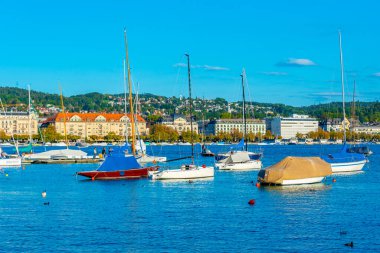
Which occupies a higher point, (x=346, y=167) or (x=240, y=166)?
(x=240, y=166)

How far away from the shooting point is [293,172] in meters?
48.0

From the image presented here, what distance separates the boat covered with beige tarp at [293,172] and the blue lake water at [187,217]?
946 mm

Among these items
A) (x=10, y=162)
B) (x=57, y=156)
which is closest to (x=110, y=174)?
(x=10, y=162)

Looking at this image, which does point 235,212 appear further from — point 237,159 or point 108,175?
point 237,159

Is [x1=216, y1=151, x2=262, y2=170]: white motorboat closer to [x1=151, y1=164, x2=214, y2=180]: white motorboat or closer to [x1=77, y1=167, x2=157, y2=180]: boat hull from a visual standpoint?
[x1=151, y1=164, x2=214, y2=180]: white motorboat

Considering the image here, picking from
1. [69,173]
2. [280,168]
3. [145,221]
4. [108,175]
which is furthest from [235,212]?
[69,173]

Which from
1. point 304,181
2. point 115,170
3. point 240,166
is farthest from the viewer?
point 240,166

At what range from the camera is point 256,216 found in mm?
33781

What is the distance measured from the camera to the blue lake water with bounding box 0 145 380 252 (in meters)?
26.8

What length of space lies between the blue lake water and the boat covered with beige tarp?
946 mm

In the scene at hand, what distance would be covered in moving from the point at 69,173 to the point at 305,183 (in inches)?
949

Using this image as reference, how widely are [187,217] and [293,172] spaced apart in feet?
53.0

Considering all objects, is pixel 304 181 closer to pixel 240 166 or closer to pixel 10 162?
pixel 240 166

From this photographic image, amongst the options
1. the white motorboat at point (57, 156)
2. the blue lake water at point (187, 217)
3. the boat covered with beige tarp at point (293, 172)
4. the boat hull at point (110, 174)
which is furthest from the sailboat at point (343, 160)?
the white motorboat at point (57, 156)
